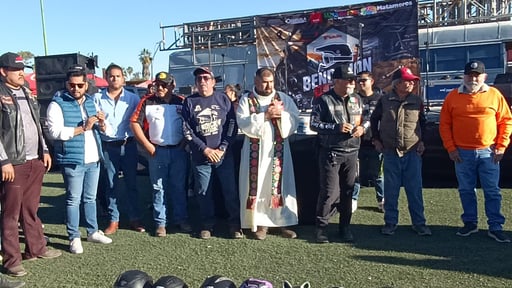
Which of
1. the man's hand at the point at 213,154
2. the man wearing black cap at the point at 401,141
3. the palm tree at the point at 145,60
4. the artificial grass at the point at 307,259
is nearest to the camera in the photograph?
the artificial grass at the point at 307,259

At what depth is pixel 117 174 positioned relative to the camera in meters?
5.90

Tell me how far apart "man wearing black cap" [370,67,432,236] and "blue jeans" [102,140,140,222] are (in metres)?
2.76

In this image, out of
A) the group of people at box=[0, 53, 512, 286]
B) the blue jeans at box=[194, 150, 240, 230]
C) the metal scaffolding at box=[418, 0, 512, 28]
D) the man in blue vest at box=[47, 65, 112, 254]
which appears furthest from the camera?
the metal scaffolding at box=[418, 0, 512, 28]

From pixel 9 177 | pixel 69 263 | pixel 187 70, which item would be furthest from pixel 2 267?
pixel 187 70

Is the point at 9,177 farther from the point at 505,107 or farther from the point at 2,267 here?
the point at 505,107

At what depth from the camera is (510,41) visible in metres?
11.5

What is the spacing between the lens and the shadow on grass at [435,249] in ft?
14.4

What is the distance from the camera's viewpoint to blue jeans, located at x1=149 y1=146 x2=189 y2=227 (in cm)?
567

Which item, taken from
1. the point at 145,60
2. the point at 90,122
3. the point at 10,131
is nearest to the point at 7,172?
the point at 10,131

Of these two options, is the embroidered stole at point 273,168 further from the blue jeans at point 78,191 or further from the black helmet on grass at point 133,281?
the black helmet on grass at point 133,281

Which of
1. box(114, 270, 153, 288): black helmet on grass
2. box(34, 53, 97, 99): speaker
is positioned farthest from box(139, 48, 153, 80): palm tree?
box(114, 270, 153, 288): black helmet on grass

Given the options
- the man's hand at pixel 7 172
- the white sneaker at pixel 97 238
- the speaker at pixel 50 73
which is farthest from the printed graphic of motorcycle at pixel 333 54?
the man's hand at pixel 7 172

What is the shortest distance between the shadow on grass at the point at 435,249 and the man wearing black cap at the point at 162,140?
157 cm

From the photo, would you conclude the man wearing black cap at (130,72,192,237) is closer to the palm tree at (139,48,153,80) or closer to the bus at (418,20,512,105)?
the bus at (418,20,512,105)
